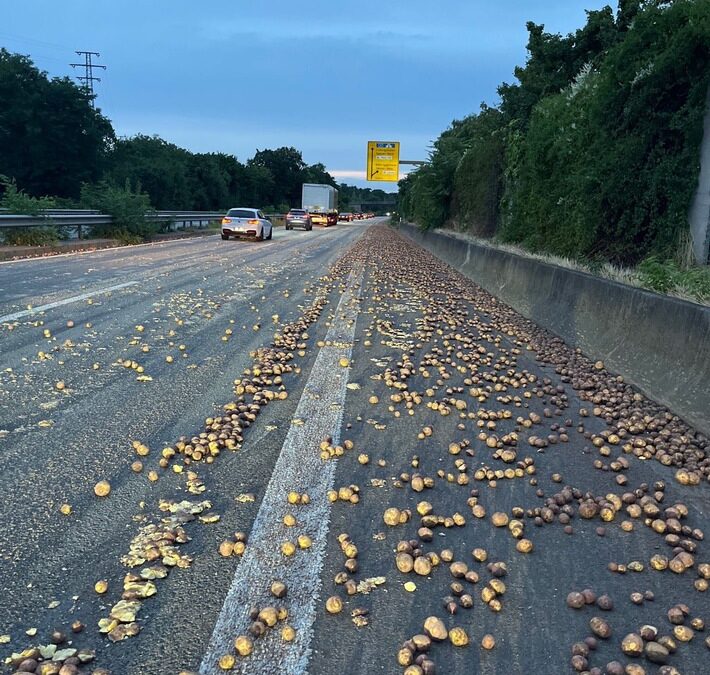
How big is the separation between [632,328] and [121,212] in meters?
24.0

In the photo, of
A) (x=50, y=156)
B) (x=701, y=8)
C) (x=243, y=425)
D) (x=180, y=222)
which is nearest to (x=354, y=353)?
(x=243, y=425)

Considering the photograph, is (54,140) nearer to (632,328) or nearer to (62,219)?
(62,219)

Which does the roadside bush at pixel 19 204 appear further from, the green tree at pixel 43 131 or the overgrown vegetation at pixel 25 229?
the green tree at pixel 43 131

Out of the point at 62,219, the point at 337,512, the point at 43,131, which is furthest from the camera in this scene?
the point at 43,131

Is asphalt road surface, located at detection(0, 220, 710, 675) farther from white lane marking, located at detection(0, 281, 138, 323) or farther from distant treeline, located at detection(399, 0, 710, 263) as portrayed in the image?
distant treeline, located at detection(399, 0, 710, 263)

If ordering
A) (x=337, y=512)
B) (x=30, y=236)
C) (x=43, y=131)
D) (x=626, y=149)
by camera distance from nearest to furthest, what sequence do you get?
(x=337, y=512), (x=626, y=149), (x=30, y=236), (x=43, y=131)

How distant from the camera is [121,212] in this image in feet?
86.3

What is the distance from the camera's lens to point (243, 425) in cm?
466

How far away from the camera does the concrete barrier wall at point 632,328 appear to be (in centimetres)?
509

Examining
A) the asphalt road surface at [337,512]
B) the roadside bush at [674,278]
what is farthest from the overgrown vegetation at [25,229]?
the roadside bush at [674,278]

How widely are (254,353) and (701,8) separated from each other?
6349mm

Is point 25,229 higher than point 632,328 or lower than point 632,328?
higher

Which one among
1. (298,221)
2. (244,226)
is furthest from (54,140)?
(244,226)

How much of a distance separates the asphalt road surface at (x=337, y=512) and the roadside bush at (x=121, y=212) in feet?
65.8
